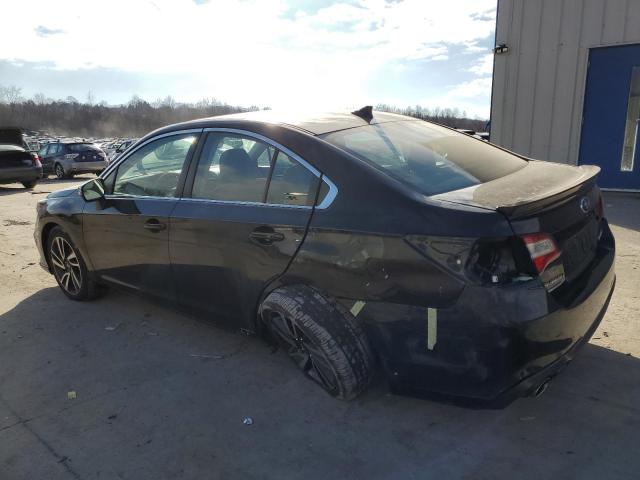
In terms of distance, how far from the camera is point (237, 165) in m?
3.21

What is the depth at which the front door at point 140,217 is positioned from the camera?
3506 mm

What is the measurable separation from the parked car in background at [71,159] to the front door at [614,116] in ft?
54.0

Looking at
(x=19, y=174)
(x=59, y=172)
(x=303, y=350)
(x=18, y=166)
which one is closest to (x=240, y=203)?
(x=303, y=350)

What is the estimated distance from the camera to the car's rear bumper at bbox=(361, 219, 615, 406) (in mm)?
2201

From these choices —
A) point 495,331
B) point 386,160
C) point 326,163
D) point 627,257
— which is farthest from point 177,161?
point 627,257

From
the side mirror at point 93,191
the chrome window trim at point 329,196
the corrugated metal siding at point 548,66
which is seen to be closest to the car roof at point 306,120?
the chrome window trim at point 329,196

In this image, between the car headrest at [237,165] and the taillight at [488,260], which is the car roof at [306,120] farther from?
the taillight at [488,260]

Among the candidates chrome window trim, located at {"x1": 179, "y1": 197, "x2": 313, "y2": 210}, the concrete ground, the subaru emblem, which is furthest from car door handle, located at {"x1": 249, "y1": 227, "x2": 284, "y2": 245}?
the subaru emblem

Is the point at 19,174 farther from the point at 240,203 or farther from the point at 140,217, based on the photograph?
the point at 240,203

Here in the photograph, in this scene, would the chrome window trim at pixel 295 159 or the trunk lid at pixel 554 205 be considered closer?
the trunk lid at pixel 554 205

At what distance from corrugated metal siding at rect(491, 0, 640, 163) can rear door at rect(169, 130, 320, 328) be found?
329 inches

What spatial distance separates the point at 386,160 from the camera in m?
2.77

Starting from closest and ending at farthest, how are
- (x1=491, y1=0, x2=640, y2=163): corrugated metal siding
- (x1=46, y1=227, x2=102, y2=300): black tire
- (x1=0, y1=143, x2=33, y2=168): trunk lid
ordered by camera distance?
(x1=46, y1=227, x2=102, y2=300): black tire
(x1=491, y1=0, x2=640, y2=163): corrugated metal siding
(x1=0, y1=143, x2=33, y2=168): trunk lid

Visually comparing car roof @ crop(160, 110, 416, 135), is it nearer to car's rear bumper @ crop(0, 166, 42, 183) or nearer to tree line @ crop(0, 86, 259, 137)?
car's rear bumper @ crop(0, 166, 42, 183)
